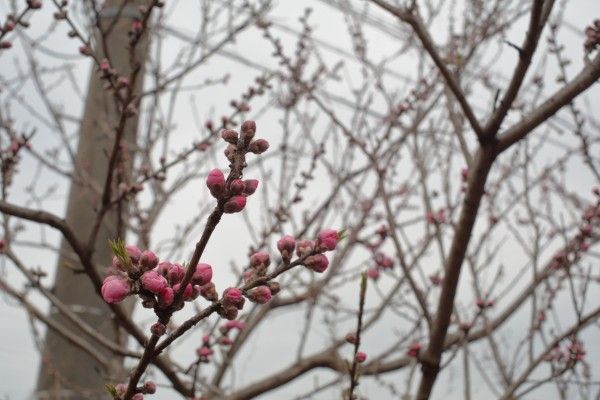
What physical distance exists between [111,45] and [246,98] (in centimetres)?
217

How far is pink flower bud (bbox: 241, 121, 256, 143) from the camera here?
744 millimetres

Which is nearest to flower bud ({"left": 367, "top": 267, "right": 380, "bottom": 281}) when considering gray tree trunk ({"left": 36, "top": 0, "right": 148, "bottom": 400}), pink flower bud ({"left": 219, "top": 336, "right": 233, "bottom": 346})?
pink flower bud ({"left": 219, "top": 336, "right": 233, "bottom": 346})

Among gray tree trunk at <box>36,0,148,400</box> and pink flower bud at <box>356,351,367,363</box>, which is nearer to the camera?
pink flower bud at <box>356,351,367,363</box>

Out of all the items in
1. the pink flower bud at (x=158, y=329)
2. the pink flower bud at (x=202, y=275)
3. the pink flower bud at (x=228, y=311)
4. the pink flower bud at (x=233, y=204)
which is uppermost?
the pink flower bud at (x=233, y=204)

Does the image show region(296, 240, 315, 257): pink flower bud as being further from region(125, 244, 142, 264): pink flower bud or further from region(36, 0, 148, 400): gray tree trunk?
region(36, 0, 148, 400): gray tree trunk

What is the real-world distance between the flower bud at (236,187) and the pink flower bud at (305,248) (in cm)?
22

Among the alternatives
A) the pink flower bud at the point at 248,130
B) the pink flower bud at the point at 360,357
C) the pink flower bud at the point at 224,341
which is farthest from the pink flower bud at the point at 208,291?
the pink flower bud at the point at 224,341

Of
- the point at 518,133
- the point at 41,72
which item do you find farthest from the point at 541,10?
the point at 41,72

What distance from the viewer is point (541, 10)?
169 cm

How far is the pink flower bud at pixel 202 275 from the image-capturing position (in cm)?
83

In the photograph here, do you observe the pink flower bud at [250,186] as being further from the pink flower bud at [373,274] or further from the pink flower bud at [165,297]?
the pink flower bud at [373,274]

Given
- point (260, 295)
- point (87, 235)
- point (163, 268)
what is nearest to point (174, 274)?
point (163, 268)

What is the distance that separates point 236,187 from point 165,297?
Answer: 170 mm

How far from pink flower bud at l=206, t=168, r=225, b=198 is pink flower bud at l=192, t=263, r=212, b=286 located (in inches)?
5.9
